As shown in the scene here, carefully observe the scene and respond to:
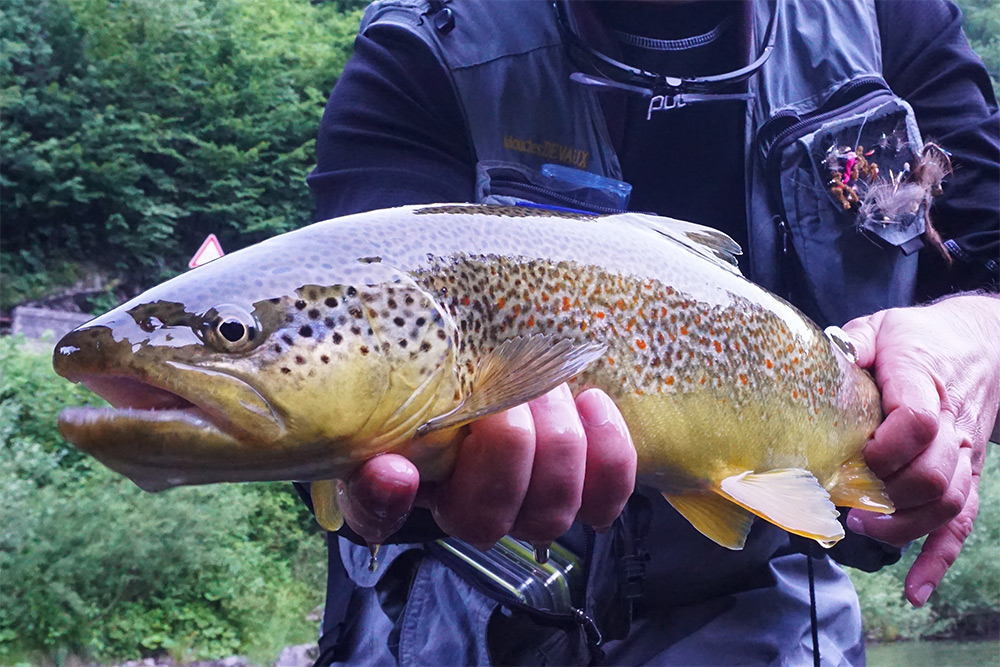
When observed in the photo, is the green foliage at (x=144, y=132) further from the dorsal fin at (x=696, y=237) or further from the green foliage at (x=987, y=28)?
the dorsal fin at (x=696, y=237)

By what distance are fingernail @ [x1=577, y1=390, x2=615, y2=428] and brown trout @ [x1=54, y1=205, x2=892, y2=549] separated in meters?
0.03

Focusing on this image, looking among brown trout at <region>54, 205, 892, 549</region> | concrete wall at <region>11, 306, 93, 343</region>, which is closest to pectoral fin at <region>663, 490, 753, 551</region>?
brown trout at <region>54, 205, 892, 549</region>

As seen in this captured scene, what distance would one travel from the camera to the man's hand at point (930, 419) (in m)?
1.56

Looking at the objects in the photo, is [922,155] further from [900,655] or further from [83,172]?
A: [83,172]

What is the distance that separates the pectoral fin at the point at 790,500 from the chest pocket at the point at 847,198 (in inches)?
33.4

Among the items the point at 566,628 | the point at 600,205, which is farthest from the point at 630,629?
the point at 600,205

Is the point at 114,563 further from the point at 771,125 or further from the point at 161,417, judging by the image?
the point at 161,417

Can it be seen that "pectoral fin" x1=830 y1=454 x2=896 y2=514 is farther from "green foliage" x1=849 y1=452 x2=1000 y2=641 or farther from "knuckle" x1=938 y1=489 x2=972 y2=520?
"green foliage" x1=849 y1=452 x2=1000 y2=641

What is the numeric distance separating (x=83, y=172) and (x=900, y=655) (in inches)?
529

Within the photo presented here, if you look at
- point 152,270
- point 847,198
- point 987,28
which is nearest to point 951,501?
point 847,198

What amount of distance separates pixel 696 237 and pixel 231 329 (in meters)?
0.89

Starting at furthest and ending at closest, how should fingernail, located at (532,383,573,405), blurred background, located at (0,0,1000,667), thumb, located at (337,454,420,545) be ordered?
blurred background, located at (0,0,1000,667) < fingernail, located at (532,383,573,405) < thumb, located at (337,454,420,545)

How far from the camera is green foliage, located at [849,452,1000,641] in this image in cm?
564

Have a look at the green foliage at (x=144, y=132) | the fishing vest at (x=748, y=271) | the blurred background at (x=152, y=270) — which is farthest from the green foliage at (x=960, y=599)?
the green foliage at (x=144, y=132)
